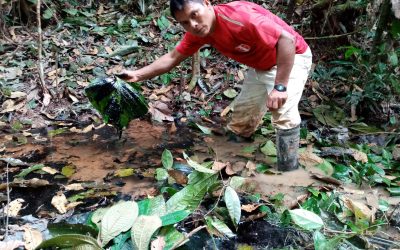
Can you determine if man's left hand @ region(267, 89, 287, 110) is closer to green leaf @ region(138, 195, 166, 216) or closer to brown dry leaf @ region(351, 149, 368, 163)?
brown dry leaf @ region(351, 149, 368, 163)

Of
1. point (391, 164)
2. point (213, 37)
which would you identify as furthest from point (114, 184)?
point (391, 164)

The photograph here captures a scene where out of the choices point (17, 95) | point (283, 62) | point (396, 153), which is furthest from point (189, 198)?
point (17, 95)

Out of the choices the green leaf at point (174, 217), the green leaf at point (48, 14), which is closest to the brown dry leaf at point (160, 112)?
the green leaf at point (174, 217)

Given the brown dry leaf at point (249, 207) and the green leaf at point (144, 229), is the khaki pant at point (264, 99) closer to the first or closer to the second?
the brown dry leaf at point (249, 207)

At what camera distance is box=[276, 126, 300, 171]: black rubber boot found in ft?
9.13

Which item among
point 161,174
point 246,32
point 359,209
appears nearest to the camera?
point 359,209

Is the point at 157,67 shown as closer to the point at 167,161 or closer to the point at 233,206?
the point at 167,161

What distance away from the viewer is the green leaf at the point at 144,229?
1863 mm

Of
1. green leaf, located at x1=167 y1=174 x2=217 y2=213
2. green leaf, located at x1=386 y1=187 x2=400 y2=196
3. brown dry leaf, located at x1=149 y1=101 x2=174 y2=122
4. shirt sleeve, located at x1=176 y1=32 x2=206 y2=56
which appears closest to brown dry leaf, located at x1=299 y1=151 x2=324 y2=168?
green leaf, located at x1=386 y1=187 x2=400 y2=196

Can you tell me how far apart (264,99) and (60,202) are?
1683 millimetres

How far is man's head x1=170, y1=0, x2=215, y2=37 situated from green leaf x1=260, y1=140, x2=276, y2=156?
1107mm

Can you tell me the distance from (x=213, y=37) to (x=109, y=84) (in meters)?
0.87

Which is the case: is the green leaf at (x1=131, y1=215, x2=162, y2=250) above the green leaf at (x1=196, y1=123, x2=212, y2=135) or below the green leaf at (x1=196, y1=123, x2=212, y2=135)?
above

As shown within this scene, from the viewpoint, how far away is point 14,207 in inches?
93.0
